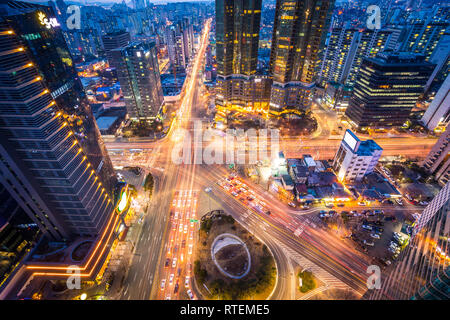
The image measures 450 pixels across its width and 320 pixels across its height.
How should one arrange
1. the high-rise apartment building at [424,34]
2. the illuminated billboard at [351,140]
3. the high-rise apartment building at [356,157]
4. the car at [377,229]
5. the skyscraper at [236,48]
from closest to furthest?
the car at [377,229]
the illuminated billboard at [351,140]
the high-rise apartment building at [356,157]
the skyscraper at [236,48]
the high-rise apartment building at [424,34]

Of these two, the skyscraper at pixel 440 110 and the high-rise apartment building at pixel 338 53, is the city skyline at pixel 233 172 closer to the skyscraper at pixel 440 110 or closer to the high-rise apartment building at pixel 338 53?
the skyscraper at pixel 440 110

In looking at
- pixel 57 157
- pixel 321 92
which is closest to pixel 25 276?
pixel 57 157

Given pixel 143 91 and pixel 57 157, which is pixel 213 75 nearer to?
pixel 143 91

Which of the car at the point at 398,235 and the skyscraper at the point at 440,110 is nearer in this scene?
the car at the point at 398,235

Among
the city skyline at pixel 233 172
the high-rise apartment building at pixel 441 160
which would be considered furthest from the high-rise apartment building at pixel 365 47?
the high-rise apartment building at pixel 441 160

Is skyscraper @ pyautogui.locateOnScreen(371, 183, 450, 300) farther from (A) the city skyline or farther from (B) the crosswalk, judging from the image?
(B) the crosswalk

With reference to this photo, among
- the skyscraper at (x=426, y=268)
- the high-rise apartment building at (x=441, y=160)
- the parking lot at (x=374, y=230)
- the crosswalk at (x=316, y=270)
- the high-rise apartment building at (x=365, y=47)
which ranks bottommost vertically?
the crosswalk at (x=316, y=270)

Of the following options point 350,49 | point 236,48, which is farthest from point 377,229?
point 350,49

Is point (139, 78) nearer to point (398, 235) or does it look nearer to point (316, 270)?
point (316, 270)
